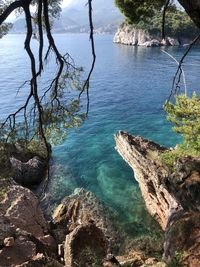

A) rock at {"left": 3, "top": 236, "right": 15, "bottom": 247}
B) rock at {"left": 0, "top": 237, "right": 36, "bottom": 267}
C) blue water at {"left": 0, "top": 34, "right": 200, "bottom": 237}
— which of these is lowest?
blue water at {"left": 0, "top": 34, "right": 200, "bottom": 237}

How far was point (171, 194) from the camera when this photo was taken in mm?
23656

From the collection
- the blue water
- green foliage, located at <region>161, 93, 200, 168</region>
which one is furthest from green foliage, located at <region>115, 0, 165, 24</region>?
the blue water

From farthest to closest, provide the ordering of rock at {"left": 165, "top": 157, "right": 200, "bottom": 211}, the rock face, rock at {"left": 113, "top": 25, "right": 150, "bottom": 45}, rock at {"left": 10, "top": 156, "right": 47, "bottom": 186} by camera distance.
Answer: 1. rock at {"left": 113, "top": 25, "right": 150, "bottom": 45}
2. rock at {"left": 10, "top": 156, "right": 47, "bottom": 186}
3. rock at {"left": 165, "top": 157, "right": 200, "bottom": 211}
4. the rock face

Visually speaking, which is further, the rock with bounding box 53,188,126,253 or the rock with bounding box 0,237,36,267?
the rock with bounding box 53,188,126,253

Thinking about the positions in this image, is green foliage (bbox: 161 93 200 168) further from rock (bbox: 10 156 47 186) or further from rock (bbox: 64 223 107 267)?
rock (bbox: 10 156 47 186)

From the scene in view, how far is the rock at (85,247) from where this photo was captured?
17406mm

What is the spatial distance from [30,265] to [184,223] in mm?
6729

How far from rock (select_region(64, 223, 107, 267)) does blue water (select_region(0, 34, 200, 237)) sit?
6.83m

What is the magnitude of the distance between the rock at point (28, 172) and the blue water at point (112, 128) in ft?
5.03

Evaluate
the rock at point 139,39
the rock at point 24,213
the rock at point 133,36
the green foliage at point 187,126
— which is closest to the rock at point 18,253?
the rock at point 24,213

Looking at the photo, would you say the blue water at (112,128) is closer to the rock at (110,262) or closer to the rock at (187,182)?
the rock at (187,182)

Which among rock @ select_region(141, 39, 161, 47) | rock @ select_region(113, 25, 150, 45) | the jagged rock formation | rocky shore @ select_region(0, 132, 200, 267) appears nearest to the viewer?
the jagged rock formation

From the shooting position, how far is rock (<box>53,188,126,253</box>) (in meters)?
24.1

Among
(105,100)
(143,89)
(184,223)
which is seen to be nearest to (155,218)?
(184,223)
